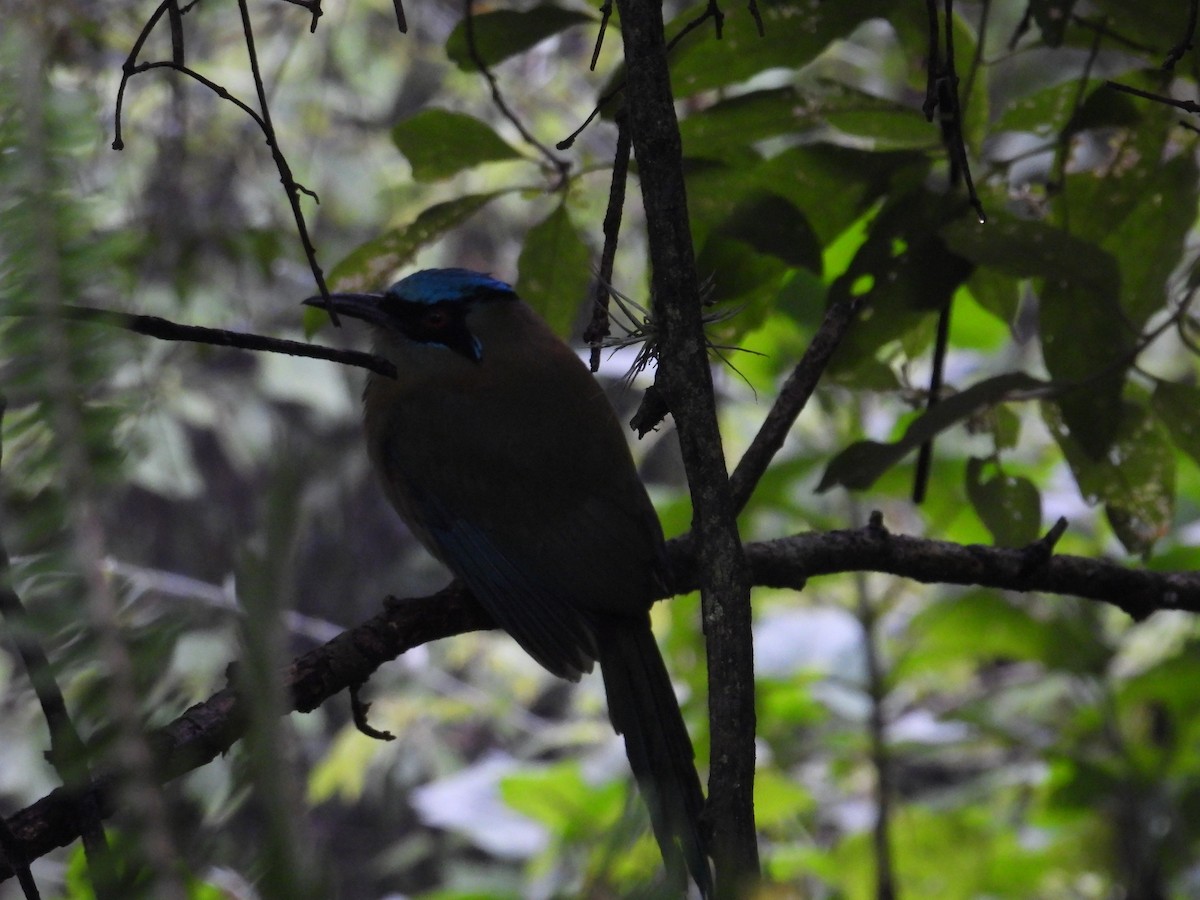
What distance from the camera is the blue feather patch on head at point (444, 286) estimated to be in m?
3.16

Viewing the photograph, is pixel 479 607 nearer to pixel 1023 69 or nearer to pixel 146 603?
pixel 146 603

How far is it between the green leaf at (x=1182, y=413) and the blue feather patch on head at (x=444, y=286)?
170 centimetres

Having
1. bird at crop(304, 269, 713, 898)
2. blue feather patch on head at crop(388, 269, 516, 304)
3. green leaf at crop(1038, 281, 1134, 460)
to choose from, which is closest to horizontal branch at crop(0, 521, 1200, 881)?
green leaf at crop(1038, 281, 1134, 460)

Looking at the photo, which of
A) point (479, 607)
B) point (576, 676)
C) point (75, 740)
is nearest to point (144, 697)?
point (75, 740)

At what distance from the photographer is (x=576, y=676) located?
2.61m

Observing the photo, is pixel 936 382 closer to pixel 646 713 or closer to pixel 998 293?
pixel 998 293

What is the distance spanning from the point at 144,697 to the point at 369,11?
791 cm

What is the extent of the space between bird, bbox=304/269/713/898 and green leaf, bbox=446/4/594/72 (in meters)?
0.53

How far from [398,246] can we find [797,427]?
7.36ft

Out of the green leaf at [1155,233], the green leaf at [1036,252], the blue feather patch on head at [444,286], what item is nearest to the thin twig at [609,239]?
the green leaf at [1036,252]

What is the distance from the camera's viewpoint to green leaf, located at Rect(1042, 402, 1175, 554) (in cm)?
197

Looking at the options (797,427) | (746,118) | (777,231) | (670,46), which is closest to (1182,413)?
(777,231)

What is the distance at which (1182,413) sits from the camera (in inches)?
75.3

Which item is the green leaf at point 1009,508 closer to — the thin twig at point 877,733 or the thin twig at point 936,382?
the thin twig at point 936,382
